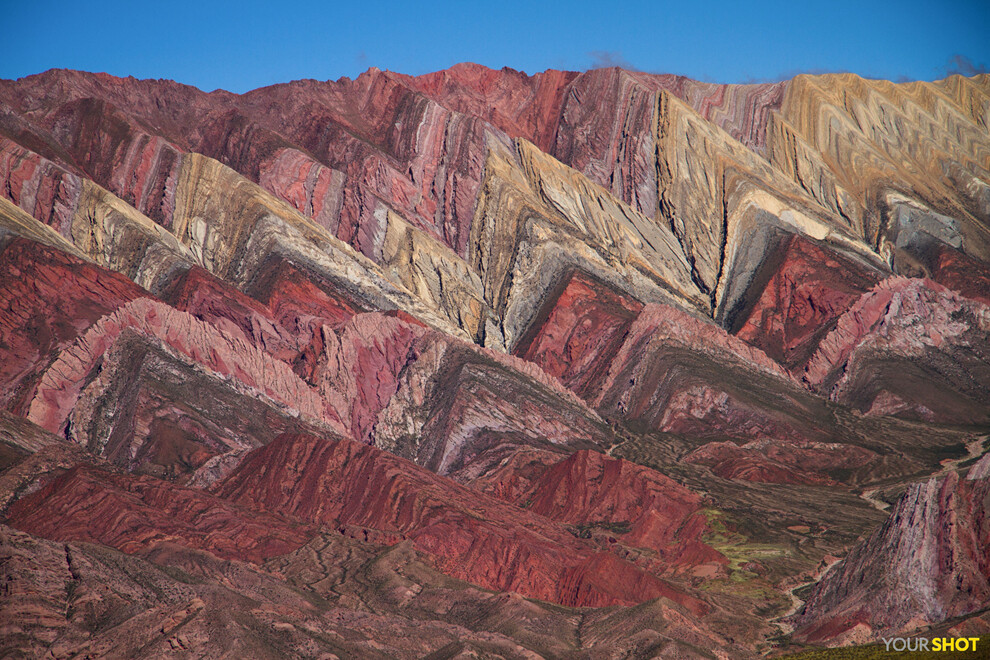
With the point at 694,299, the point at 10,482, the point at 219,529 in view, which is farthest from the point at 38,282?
the point at 694,299

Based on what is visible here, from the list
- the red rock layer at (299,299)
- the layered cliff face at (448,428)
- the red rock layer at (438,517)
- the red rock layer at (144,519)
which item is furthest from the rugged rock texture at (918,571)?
the red rock layer at (299,299)

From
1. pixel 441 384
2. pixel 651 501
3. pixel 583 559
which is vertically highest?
pixel 441 384

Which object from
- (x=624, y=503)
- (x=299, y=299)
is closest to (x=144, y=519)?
(x=624, y=503)

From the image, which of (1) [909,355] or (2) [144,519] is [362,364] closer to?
(2) [144,519]

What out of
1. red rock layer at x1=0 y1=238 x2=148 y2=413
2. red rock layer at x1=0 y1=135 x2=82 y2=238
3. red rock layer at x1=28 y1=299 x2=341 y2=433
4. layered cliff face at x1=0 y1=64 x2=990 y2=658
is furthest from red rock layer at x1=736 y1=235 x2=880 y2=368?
red rock layer at x1=0 y1=135 x2=82 y2=238

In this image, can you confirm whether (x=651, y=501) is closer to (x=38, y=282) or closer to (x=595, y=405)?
(x=595, y=405)

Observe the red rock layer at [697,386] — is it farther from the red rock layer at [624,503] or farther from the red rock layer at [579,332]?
the red rock layer at [624,503]
